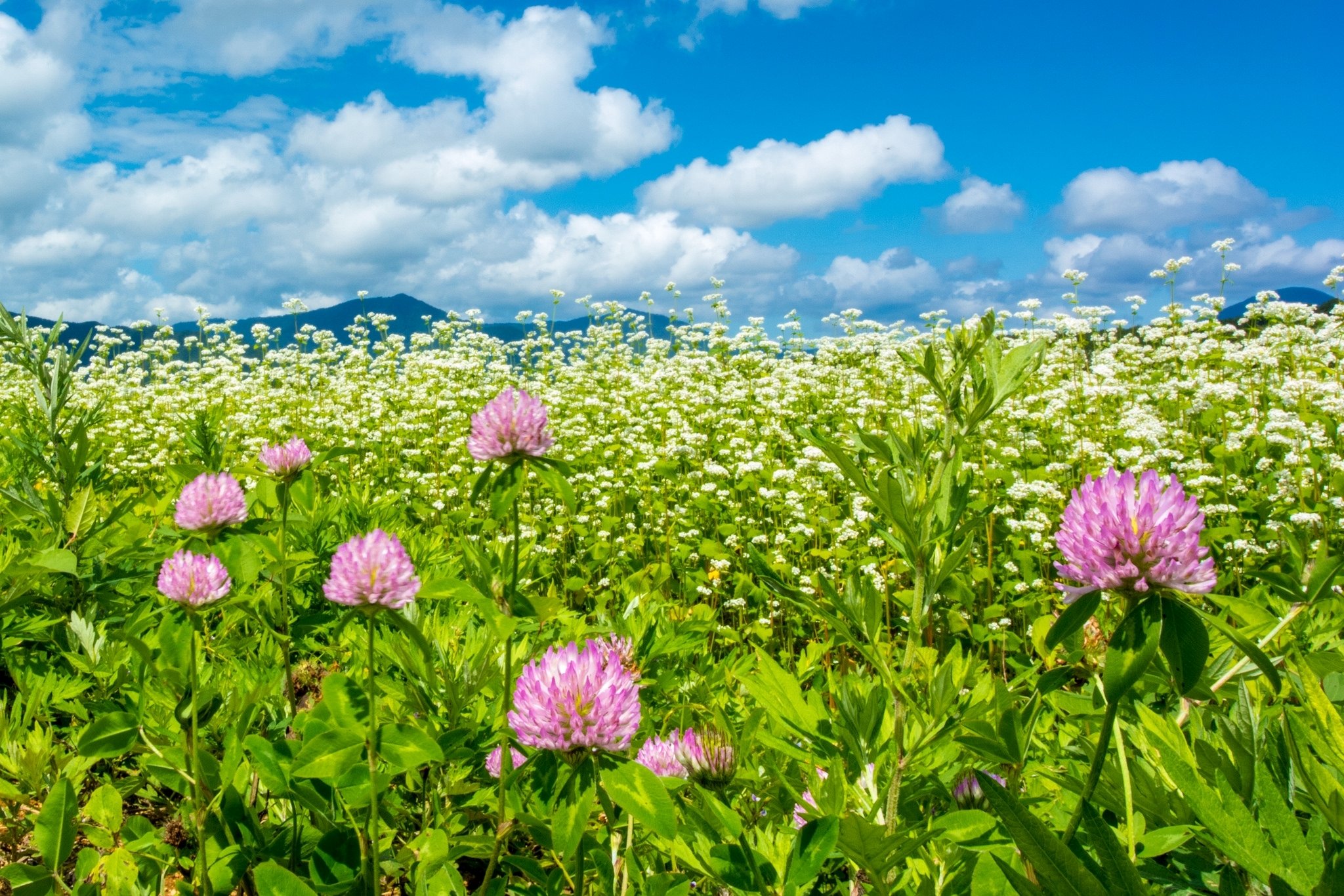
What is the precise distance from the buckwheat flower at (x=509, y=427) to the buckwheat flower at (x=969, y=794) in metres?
0.82

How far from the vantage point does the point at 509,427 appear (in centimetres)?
133

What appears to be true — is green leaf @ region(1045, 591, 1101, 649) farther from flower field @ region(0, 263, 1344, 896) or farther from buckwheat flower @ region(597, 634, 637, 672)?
buckwheat flower @ region(597, 634, 637, 672)

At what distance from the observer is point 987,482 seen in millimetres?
5418

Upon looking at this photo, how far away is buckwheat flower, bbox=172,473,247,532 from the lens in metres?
1.54

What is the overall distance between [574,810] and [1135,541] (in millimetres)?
718

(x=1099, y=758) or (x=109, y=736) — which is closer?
(x=1099, y=758)

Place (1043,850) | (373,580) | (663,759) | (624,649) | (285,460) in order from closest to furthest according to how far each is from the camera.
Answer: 1. (1043,850)
2. (373,580)
3. (663,759)
4. (624,649)
5. (285,460)

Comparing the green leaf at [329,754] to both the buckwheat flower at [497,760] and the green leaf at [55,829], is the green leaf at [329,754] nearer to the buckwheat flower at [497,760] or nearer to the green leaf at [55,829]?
the buckwheat flower at [497,760]

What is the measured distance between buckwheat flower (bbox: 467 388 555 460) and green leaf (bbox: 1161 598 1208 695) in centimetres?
90

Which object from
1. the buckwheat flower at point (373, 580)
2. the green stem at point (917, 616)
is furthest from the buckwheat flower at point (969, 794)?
the buckwheat flower at point (373, 580)

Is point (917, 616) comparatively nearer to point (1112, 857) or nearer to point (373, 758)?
point (1112, 857)

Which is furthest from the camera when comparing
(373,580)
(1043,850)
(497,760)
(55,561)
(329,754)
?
(55,561)

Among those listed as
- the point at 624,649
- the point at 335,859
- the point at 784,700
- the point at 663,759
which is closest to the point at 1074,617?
the point at 784,700

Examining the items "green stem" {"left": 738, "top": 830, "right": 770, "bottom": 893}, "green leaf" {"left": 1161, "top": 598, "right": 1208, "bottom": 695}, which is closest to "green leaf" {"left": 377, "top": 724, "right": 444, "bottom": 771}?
"green stem" {"left": 738, "top": 830, "right": 770, "bottom": 893}
